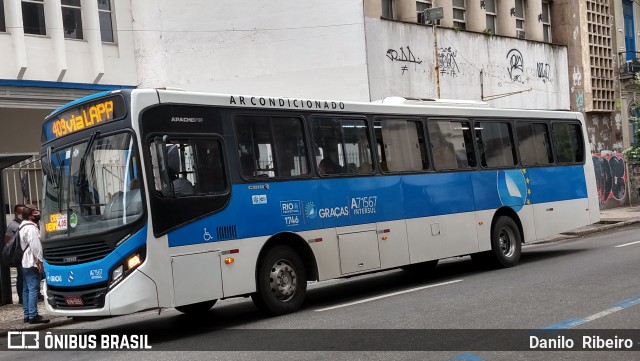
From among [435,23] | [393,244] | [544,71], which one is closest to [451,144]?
[393,244]

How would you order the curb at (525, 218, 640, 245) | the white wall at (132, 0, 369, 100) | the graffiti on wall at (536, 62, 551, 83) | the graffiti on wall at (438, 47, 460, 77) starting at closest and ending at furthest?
1. the curb at (525, 218, 640, 245)
2. the white wall at (132, 0, 369, 100)
3. the graffiti on wall at (438, 47, 460, 77)
4. the graffiti on wall at (536, 62, 551, 83)

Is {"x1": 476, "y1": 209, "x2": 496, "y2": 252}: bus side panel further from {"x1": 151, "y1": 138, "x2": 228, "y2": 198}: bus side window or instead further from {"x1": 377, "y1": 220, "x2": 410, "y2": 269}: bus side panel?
{"x1": 151, "y1": 138, "x2": 228, "y2": 198}: bus side window

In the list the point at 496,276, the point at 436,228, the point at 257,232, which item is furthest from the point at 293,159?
the point at 496,276

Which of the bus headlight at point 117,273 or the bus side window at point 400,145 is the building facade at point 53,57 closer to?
the bus side window at point 400,145

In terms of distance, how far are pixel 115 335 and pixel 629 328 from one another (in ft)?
20.8

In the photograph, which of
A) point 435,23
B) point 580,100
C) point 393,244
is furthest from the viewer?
point 580,100

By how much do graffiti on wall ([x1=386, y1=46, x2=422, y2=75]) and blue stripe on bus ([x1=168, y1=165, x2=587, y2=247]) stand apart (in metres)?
10.3

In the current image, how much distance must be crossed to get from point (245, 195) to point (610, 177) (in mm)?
27457

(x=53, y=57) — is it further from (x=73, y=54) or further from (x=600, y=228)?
(x=600, y=228)

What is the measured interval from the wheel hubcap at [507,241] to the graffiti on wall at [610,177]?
1968 centimetres

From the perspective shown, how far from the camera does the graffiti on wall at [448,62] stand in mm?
27625

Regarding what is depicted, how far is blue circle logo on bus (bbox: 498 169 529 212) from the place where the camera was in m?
14.7

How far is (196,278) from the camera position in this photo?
941 centimetres

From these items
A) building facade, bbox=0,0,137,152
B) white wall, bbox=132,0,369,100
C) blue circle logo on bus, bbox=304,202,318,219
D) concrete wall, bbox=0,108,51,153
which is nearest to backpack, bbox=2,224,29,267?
blue circle logo on bus, bbox=304,202,318,219
